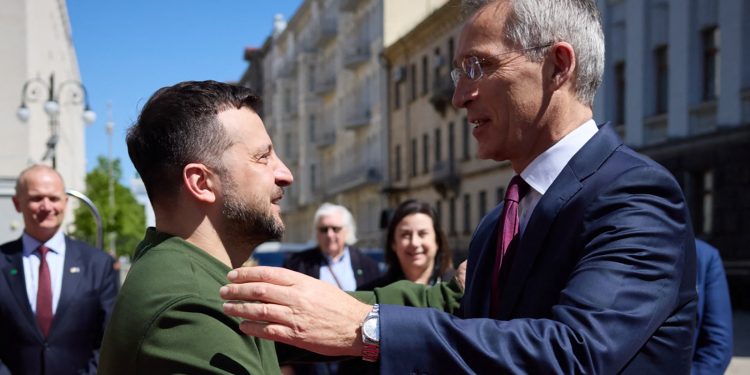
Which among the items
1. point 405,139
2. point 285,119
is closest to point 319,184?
point 285,119

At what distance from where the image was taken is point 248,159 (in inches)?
123

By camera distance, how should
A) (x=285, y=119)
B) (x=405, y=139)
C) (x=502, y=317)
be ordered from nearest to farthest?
(x=502, y=317) < (x=405, y=139) < (x=285, y=119)

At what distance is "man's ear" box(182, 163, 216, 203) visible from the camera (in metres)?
3.04

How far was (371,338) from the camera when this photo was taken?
2320 millimetres

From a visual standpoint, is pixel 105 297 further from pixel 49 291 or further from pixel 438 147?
pixel 438 147

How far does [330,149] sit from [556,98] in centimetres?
6871

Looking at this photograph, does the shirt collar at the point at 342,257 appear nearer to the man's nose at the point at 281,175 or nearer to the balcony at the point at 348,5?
the man's nose at the point at 281,175

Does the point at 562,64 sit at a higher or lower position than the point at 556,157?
higher

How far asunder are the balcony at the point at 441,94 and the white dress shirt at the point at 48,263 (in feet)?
119

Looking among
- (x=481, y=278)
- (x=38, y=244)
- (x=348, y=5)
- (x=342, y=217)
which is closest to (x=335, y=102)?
(x=348, y=5)

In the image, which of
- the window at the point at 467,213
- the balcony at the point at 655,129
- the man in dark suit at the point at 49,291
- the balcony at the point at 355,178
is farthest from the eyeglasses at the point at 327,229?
the balcony at the point at 355,178

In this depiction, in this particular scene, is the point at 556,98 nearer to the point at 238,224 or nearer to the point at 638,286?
the point at 638,286

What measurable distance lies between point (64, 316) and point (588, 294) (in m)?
5.55

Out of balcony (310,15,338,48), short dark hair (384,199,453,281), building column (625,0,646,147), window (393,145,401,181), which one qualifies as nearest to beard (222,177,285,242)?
short dark hair (384,199,453,281)
